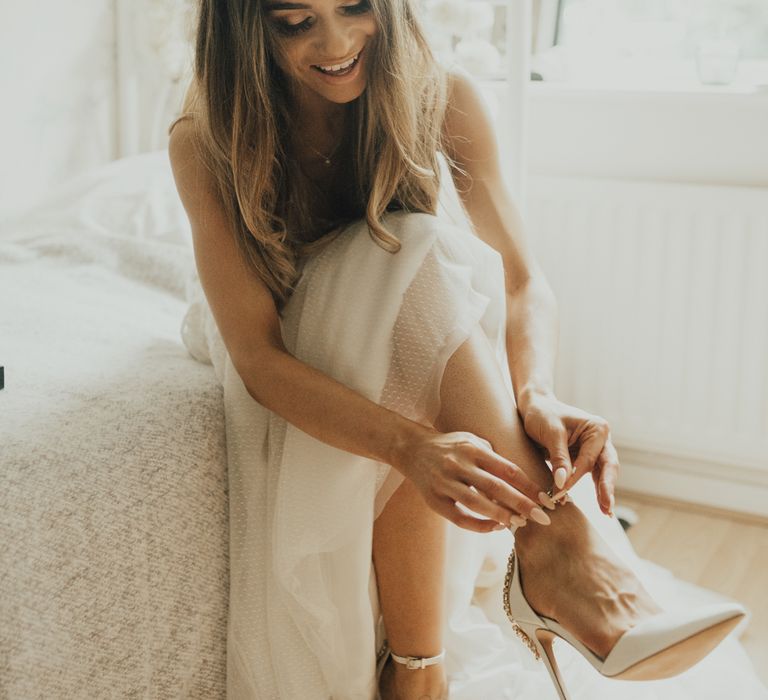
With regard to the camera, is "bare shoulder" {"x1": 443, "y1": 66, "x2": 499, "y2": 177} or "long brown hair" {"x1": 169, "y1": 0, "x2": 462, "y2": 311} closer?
"long brown hair" {"x1": 169, "y1": 0, "x2": 462, "y2": 311}

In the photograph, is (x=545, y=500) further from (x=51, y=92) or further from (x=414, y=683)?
(x=51, y=92)

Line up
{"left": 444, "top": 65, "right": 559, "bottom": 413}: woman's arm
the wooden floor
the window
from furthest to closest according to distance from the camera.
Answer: the window → the wooden floor → {"left": 444, "top": 65, "right": 559, "bottom": 413}: woman's arm

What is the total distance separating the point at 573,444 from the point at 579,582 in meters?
0.14

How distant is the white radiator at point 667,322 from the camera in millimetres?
1805

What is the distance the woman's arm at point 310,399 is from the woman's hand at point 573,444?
4 centimetres

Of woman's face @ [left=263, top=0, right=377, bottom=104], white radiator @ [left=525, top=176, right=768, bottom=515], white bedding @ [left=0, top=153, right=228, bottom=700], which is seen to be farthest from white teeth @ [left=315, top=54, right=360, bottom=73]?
white radiator @ [left=525, top=176, right=768, bottom=515]

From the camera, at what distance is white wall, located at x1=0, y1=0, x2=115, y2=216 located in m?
2.07

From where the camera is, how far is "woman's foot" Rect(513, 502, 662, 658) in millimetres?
958

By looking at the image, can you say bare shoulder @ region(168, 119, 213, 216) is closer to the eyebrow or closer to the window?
the eyebrow

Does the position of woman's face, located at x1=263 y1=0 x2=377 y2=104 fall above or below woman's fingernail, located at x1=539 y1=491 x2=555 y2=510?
above

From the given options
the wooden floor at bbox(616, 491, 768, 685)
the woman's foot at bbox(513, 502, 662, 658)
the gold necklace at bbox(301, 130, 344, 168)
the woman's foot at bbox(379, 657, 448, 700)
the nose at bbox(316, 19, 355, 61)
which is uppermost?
the nose at bbox(316, 19, 355, 61)

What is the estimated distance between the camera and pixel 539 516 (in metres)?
0.98

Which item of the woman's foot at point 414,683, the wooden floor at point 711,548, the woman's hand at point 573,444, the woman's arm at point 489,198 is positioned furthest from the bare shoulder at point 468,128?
the wooden floor at point 711,548
